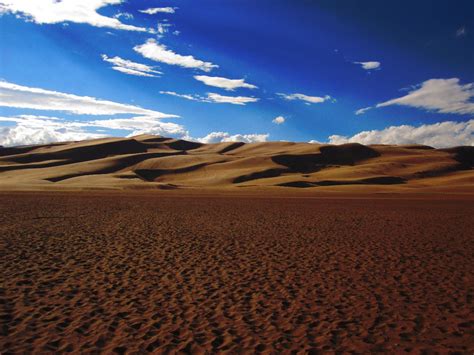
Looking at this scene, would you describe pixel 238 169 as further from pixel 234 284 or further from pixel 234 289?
pixel 234 289

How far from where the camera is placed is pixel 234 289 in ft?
35.5

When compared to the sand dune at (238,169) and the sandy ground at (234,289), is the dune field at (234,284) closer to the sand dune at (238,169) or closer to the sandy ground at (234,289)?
the sandy ground at (234,289)

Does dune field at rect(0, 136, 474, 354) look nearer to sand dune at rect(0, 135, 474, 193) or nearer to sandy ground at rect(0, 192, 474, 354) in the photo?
sandy ground at rect(0, 192, 474, 354)

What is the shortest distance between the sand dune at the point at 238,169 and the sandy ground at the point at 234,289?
4901 cm

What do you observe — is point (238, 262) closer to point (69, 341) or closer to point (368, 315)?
point (368, 315)

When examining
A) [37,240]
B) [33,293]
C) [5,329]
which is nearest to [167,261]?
[33,293]

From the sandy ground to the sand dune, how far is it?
49.0 meters

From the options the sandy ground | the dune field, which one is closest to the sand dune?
the dune field

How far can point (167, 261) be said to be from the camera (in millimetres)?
14078

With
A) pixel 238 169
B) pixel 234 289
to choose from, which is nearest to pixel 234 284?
pixel 234 289

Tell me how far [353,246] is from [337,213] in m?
13.0

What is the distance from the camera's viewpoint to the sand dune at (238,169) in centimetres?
7912

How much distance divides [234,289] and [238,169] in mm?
91730

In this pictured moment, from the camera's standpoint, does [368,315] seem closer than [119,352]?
No
